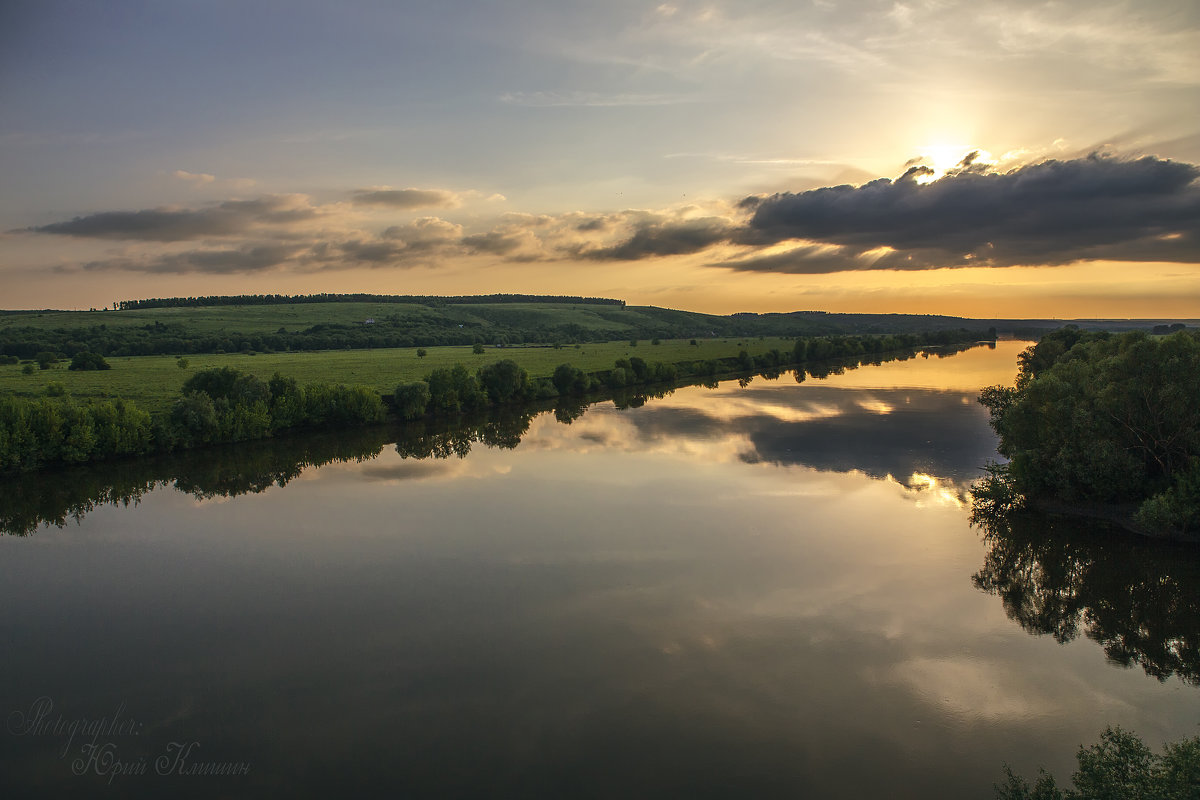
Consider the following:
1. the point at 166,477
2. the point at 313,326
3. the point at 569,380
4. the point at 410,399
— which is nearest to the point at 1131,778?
the point at 166,477

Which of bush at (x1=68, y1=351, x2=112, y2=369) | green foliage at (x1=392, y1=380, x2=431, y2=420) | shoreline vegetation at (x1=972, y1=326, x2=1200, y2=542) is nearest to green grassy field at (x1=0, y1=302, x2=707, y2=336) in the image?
bush at (x1=68, y1=351, x2=112, y2=369)

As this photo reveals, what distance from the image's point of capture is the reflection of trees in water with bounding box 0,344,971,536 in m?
30.5

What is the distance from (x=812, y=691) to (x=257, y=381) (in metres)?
41.8

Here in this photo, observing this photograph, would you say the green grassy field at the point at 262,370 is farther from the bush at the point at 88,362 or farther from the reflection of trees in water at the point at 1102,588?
the reflection of trees in water at the point at 1102,588

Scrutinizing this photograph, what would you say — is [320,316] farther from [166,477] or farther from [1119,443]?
[1119,443]

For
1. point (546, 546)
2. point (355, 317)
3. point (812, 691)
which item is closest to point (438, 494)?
point (546, 546)

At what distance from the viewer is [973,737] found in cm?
1352

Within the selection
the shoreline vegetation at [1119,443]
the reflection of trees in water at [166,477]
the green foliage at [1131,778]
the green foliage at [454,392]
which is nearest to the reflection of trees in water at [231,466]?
the reflection of trees in water at [166,477]

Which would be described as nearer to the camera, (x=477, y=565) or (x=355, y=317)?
(x=477, y=565)

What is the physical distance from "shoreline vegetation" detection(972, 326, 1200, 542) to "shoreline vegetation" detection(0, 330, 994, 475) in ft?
130

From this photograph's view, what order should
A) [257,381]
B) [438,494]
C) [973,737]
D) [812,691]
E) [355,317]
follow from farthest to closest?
[355,317] < [257,381] < [438,494] < [812,691] < [973,737]

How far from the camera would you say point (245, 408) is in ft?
143

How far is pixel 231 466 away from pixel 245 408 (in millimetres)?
6949

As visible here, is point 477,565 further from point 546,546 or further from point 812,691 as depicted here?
point 812,691
